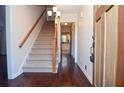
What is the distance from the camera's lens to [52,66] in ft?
15.9

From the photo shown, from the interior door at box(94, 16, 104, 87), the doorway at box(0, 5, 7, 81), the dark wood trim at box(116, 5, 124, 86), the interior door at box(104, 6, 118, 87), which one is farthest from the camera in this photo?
the doorway at box(0, 5, 7, 81)

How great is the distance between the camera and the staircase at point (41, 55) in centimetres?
485

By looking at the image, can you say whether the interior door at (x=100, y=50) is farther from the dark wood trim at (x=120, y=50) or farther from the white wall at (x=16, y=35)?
the white wall at (x=16, y=35)

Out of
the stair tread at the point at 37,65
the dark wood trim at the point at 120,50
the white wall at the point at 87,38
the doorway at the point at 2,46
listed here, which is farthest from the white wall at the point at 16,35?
the dark wood trim at the point at 120,50

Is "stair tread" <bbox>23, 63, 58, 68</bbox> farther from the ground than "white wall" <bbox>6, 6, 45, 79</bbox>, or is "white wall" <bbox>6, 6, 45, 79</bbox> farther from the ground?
"white wall" <bbox>6, 6, 45, 79</bbox>

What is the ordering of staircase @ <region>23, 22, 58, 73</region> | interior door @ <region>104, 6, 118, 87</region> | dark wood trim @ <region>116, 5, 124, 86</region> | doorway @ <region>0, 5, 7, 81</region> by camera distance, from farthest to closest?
staircase @ <region>23, 22, 58, 73</region> < doorway @ <region>0, 5, 7, 81</region> < interior door @ <region>104, 6, 118, 87</region> < dark wood trim @ <region>116, 5, 124, 86</region>

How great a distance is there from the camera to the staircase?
485 centimetres

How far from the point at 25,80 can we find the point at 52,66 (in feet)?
3.46

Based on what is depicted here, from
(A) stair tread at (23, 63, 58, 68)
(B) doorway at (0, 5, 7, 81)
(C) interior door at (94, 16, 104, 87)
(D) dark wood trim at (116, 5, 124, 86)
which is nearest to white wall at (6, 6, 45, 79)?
(A) stair tread at (23, 63, 58, 68)

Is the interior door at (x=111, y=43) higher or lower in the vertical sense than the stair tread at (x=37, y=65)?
higher

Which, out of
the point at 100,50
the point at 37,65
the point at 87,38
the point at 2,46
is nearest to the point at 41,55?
the point at 37,65

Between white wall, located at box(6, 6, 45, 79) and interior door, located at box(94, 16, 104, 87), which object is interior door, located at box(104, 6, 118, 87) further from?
white wall, located at box(6, 6, 45, 79)

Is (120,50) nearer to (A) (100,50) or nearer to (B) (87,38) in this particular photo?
(A) (100,50)
